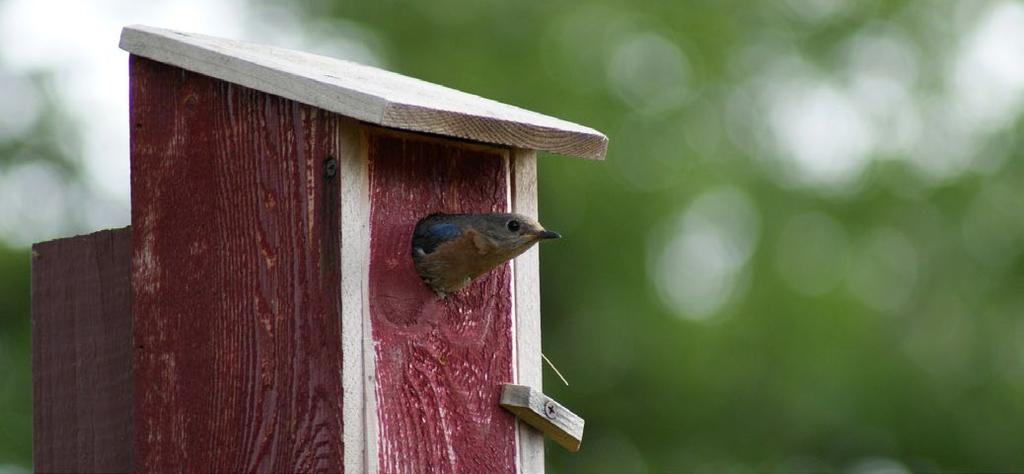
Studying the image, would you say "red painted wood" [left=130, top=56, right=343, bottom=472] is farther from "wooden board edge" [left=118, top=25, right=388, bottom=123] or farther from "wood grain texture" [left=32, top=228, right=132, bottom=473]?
"wood grain texture" [left=32, top=228, right=132, bottom=473]

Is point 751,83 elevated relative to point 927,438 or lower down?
elevated

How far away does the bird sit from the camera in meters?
3.43

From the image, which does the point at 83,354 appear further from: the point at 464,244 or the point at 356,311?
the point at 464,244

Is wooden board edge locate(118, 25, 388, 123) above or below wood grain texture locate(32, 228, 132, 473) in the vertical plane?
above

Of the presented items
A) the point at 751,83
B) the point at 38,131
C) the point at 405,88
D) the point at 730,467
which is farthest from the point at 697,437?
the point at 405,88

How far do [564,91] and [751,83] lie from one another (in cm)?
232

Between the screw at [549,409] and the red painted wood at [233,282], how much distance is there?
2.06 feet

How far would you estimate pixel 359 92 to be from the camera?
10.1 feet

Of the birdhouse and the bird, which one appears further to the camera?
the bird

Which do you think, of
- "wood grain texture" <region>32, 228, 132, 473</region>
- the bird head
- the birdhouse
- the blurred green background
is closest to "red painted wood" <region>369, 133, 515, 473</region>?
the birdhouse

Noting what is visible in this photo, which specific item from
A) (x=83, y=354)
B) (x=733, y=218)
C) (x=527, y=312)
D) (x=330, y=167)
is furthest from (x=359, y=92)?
(x=733, y=218)

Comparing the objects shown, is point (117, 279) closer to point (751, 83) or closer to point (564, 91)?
point (564, 91)

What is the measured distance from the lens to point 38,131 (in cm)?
1258

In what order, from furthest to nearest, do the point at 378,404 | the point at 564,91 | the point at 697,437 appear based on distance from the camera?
1. the point at 697,437
2. the point at 564,91
3. the point at 378,404
